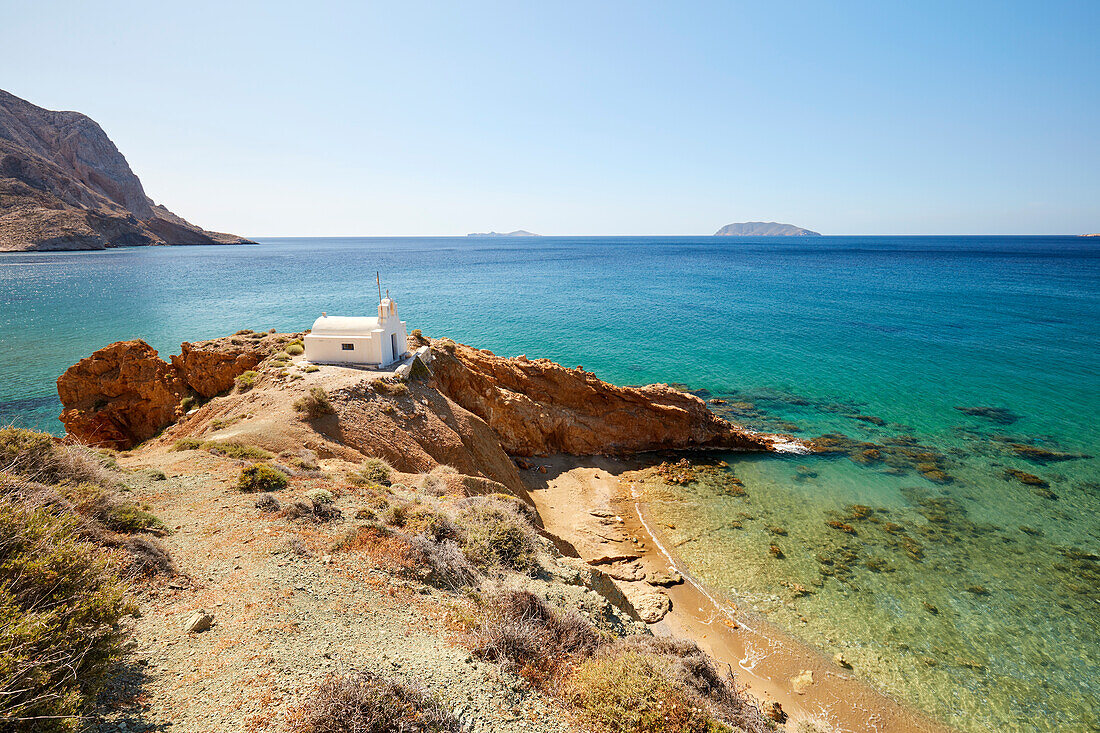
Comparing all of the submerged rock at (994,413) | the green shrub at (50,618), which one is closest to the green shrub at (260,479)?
the green shrub at (50,618)

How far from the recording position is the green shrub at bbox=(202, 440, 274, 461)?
14594 mm

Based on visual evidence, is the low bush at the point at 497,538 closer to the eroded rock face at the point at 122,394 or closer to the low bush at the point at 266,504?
the low bush at the point at 266,504

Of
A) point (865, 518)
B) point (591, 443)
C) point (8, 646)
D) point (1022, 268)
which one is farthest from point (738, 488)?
point (1022, 268)

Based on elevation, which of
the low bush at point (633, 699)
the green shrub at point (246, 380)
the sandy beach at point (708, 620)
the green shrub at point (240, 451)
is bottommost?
the sandy beach at point (708, 620)

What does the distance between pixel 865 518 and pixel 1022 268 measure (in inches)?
5509

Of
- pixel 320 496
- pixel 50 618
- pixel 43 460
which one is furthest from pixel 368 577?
pixel 43 460

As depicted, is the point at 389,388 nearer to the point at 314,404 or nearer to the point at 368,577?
the point at 314,404

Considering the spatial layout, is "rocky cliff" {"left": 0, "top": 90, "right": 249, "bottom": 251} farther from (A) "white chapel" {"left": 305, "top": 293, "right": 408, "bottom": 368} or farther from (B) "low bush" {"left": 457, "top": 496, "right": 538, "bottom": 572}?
(B) "low bush" {"left": 457, "top": 496, "right": 538, "bottom": 572}

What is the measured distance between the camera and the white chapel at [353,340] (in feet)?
75.9

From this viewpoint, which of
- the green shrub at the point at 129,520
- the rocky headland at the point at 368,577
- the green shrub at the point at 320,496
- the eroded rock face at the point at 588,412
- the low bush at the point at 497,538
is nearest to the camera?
the rocky headland at the point at 368,577

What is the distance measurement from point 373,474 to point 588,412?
49.5 ft

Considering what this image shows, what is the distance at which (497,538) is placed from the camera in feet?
37.0

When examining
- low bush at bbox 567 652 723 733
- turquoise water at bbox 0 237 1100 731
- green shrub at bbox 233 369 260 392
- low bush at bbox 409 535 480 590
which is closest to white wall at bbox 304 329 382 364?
green shrub at bbox 233 369 260 392

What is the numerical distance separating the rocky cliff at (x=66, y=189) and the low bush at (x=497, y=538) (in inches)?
6023
